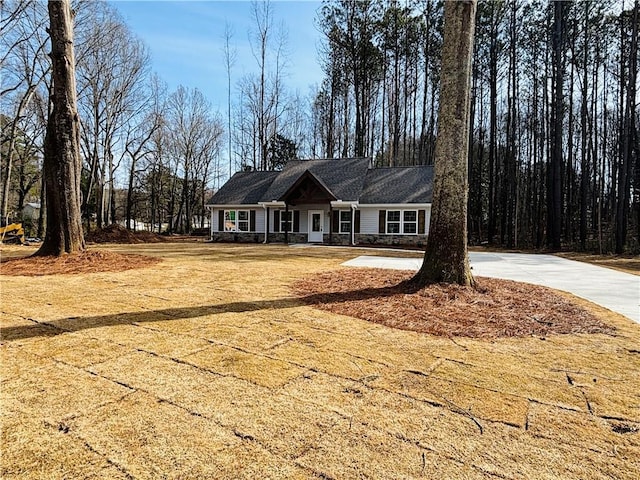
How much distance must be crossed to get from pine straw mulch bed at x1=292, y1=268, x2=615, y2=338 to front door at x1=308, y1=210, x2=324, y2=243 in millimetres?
14985

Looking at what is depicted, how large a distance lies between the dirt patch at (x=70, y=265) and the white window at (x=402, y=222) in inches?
572

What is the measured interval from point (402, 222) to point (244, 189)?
10.8 metres

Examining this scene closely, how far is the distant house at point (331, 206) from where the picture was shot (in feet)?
65.9

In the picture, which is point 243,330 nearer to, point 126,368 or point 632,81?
point 126,368

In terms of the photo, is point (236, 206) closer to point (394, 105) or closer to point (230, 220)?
point (230, 220)

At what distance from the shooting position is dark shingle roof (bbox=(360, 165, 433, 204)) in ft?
67.0

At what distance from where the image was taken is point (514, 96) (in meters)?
23.5

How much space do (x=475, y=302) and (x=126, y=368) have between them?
4.32m

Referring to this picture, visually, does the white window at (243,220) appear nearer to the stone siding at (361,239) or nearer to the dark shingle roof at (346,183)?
the stone siding at (361,239)

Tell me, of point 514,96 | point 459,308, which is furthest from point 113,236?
point 514,96

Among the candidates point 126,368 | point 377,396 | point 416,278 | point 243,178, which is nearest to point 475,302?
point 416,278

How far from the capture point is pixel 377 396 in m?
2.37

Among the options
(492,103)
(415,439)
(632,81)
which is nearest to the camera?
(415,439)

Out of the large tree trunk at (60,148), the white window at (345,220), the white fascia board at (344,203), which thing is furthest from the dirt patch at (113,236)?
the large tree trunk at (60,148)
